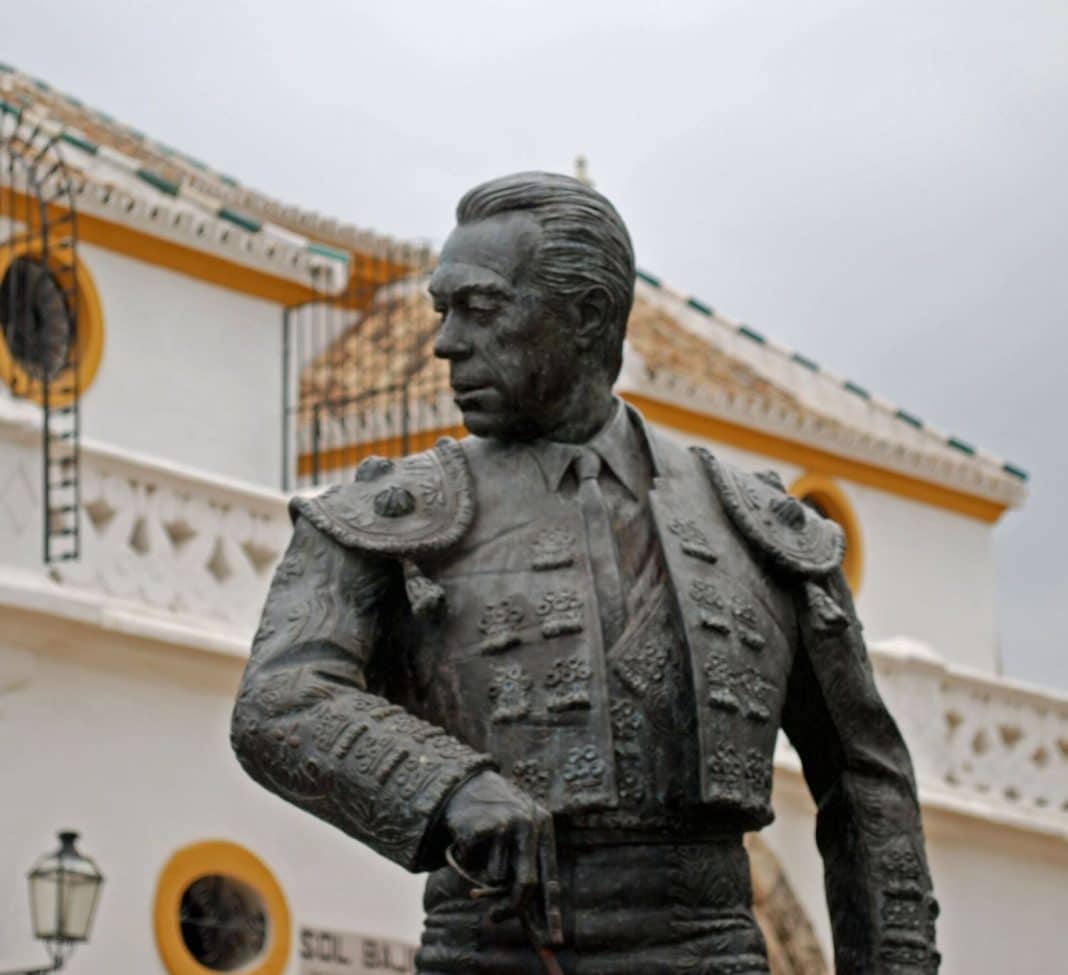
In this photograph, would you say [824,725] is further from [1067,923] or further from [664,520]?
[1067,923]

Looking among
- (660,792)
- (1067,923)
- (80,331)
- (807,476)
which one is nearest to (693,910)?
Result: (660,792)

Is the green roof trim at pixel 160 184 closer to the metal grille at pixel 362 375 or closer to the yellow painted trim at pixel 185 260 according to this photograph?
the yellow painted trim at pixel 185 260

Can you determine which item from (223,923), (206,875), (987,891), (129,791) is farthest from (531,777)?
(987,891)

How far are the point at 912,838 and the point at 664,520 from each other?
26.7 inches

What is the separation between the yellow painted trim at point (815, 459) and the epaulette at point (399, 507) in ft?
55.9

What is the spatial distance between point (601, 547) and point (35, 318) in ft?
48.8

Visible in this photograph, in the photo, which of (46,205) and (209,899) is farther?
(46,205)

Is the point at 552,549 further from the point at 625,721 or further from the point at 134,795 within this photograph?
the point at 134,795

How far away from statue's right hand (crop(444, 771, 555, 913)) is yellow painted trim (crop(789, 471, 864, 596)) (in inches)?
795

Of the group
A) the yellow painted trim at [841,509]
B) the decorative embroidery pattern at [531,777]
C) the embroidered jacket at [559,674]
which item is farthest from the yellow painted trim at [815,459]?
the decorative embroidery pattern at [531,777]

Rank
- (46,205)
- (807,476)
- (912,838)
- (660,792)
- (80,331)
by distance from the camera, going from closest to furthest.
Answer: (660,792) → (912,838) → (46,205) → (80,331) → (807,476)

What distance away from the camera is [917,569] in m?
26.3

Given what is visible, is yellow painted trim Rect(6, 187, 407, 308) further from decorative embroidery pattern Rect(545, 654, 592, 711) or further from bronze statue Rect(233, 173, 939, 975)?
decorative embroidery pattern Rect(545, 654, 592, 711)

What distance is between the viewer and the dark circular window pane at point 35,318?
19.3 metres
